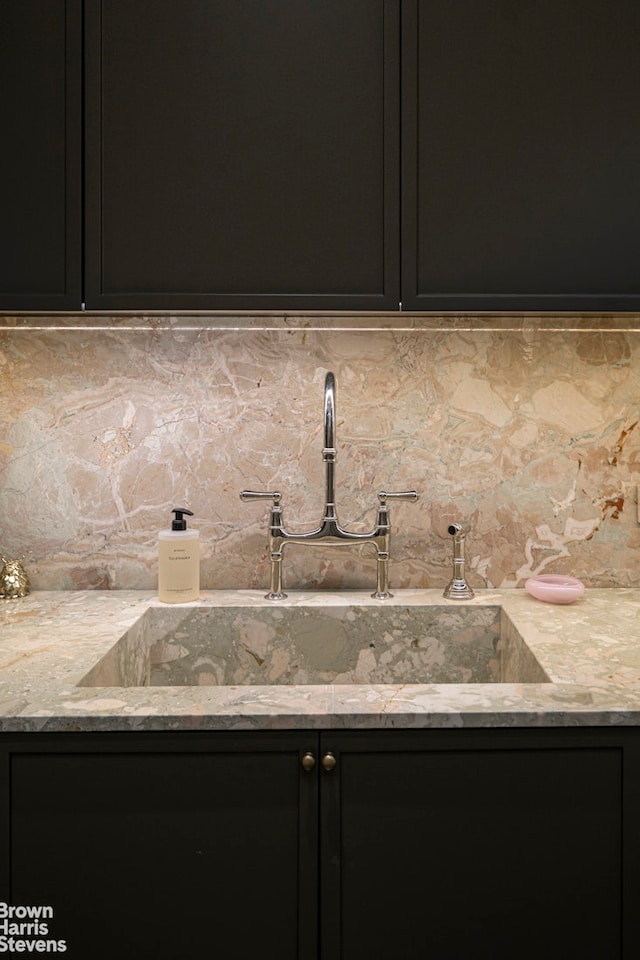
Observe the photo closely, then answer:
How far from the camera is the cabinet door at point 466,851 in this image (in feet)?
3.59

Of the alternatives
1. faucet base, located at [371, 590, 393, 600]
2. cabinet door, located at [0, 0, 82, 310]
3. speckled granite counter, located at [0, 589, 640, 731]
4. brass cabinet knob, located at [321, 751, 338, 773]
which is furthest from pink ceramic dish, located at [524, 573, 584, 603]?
cabinet door, located at [0, 0, 82, 310]

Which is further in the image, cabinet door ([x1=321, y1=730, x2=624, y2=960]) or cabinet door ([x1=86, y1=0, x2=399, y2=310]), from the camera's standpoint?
cabinet door ([x1=86, y1=0, x2=399, y2=310])

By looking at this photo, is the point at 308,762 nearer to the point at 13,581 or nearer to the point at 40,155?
the point at 13,581

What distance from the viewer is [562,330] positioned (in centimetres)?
179

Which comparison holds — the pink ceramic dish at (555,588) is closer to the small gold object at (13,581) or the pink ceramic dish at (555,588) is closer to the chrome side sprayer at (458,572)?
the chrome side sprayer at (458,572)

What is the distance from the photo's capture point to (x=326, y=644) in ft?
5.38

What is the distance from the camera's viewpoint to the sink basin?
63.7 inches

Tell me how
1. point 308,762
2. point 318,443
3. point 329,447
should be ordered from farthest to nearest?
point 318,443
point 329,447
point 308,762

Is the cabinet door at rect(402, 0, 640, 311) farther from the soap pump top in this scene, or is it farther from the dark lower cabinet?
the dark lower cabinet

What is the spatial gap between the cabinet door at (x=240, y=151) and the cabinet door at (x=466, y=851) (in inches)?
35.6

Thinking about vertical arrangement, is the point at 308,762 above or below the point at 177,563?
below

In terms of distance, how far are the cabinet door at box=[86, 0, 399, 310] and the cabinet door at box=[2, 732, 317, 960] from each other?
34.6 inches

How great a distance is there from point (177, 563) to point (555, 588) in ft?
2.87

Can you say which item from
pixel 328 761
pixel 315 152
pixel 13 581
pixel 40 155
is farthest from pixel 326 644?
pixel 40 155
